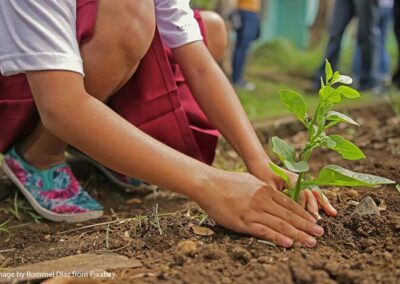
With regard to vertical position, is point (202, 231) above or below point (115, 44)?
below

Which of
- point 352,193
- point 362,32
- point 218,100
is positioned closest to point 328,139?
point 352,193

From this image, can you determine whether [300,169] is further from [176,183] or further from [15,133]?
[15,133]

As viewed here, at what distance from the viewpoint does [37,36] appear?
1.39m

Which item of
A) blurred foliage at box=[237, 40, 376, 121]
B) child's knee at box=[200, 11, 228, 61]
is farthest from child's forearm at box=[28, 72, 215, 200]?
blurred foliage at box=[237, 40, 376, 121]

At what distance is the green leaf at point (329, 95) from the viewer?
1.31m

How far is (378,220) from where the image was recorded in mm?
1423

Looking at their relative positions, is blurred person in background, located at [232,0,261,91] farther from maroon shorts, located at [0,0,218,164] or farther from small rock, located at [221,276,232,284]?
small rock, located at [221,276,232,284]

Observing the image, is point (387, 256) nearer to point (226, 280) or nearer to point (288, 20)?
point (226, 280)

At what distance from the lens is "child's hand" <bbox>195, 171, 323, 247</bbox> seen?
132cm

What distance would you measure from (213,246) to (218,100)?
649mm

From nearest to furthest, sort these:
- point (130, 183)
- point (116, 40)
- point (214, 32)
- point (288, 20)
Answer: point (116, 40)
point (130, 183)
point (214, 32)
point (288, 20)

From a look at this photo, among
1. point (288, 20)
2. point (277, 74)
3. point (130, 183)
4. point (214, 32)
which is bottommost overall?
point (288, 20)

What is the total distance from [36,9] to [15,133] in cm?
67

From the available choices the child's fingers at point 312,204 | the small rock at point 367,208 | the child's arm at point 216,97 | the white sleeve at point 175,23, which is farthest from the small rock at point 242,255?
the white sleeve at point 175,23
